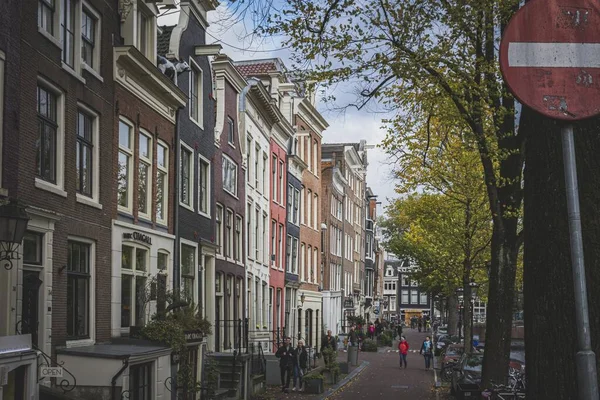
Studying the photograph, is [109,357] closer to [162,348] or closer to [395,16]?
[162,348]

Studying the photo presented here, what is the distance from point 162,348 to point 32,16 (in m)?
7.81

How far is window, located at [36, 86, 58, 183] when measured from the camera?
17.2m

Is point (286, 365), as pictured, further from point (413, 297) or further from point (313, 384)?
point (413, 297)

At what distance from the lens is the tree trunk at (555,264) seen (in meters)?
5.70

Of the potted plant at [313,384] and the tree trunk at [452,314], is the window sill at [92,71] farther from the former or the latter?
the tree trunk at [452,314]

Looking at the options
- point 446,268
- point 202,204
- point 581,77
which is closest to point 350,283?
point 446,268

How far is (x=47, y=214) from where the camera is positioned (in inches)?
670

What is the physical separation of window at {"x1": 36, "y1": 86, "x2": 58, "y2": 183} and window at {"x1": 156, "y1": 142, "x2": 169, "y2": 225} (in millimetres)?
7012

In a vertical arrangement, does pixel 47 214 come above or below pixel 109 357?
above

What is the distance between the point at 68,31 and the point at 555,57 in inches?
603

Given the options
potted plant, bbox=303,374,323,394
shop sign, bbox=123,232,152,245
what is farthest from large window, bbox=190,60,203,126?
potted plant, bbox=303,374,323,394

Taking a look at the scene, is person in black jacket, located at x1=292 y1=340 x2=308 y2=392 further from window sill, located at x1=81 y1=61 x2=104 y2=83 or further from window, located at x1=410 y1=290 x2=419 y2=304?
window, located at x1=410 y1=290 x2=419 y2=304

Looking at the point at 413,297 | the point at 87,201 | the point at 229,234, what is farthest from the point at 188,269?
the point at 413,297

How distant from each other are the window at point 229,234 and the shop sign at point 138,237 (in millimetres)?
10076
